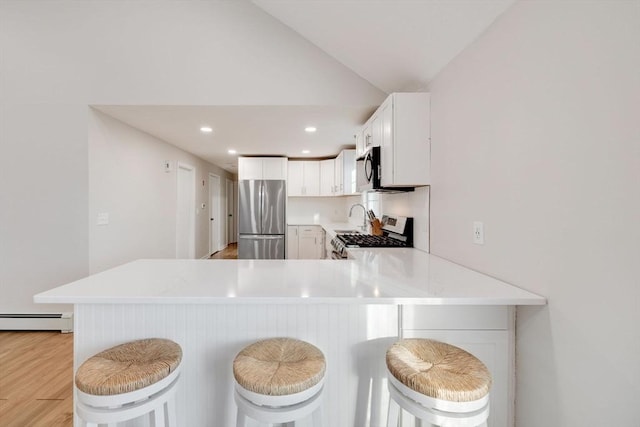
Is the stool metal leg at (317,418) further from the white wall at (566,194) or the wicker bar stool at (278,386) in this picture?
the white wall at (566,194)

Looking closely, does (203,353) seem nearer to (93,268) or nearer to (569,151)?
(569,151)

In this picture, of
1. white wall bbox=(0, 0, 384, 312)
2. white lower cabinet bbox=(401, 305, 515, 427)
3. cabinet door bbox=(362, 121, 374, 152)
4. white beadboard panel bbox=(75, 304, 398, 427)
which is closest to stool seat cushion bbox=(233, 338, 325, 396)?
white beadboard panel bbox=(75, 304, 398, 427)

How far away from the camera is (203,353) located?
123 centimetres

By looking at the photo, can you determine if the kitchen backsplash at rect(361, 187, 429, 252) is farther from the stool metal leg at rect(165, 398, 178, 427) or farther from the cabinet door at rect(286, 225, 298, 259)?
the cabinet door at rect(286, 225, 298, 259)

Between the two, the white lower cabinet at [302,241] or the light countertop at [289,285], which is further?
the white lower cabinet at [302,241]

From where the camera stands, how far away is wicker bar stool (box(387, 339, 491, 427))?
32.9 inches

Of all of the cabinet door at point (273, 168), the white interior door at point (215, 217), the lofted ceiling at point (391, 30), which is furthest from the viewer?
the white interior door at point (215, 217)

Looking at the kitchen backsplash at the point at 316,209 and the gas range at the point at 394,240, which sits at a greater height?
the kitchen backsplash at the point at 316,209

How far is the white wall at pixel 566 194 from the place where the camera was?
0.77 m

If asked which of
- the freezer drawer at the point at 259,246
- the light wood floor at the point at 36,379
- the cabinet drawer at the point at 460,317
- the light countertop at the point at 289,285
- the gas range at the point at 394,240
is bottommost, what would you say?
the light wood floor at the point at 36,379

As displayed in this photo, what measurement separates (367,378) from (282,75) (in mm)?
2477

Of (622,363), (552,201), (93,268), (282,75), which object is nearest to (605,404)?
(622,363)

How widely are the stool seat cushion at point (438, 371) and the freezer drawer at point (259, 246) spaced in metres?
3.99

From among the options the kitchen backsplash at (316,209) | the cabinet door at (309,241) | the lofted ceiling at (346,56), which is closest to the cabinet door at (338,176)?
the lofted ceiling at (346,56)
